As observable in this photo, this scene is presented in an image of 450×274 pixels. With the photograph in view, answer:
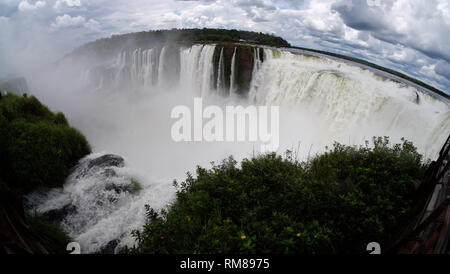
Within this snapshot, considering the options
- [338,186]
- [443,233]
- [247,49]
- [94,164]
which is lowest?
[94,164]

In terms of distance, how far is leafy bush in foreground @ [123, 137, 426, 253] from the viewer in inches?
125

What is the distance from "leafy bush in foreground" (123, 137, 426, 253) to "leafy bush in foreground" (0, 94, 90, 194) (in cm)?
628

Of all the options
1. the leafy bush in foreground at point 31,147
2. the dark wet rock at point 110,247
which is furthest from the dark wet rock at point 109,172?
the dark wet rock at point 110,247

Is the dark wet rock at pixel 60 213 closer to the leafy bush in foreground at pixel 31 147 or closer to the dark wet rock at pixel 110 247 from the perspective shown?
the leafy bush in foreground at pixel 31 147

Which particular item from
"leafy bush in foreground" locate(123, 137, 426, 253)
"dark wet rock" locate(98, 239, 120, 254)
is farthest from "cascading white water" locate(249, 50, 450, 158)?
"dark wet rock" locate(98, 239, 120, 254)

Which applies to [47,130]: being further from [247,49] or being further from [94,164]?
[247,49]

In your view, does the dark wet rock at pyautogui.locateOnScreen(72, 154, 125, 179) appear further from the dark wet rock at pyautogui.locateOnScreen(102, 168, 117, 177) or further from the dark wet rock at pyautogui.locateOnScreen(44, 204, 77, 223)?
the dark wet rock at pyautogui.locateOnScreen(44, 204, 77, 223)

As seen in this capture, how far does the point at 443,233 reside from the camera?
6.04 ft

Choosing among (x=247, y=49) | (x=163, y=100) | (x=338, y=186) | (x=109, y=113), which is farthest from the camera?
(x=109, y=113)

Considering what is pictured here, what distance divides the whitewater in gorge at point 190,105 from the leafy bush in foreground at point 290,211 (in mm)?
2810

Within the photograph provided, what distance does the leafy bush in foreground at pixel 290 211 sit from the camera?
3180mm

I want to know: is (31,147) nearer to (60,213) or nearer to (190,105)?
(60,213)

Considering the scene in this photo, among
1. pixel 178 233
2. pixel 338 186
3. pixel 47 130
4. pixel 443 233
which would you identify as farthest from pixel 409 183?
pixel 47 130
